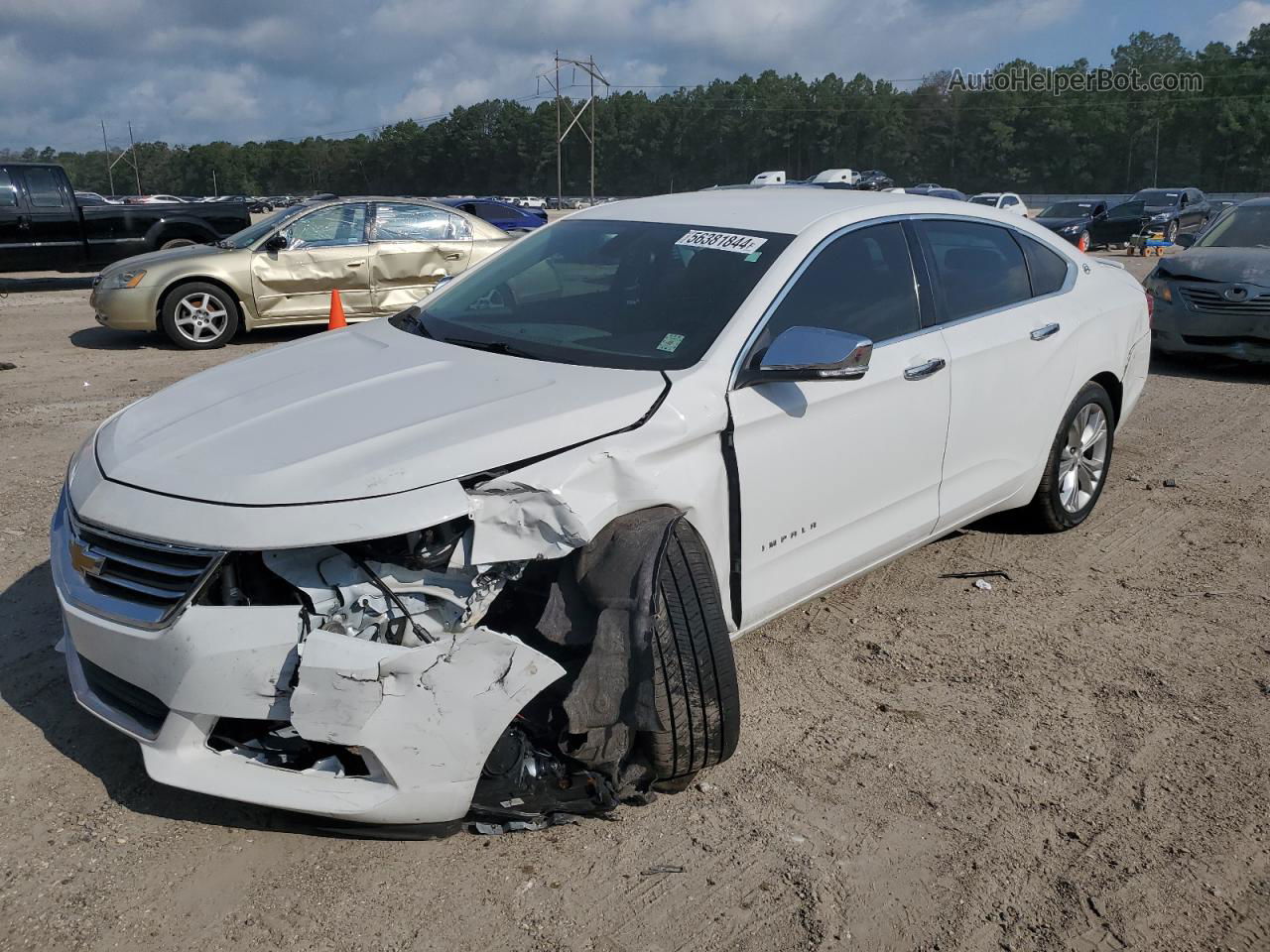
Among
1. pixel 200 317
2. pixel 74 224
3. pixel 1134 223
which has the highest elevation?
pixel 74 224

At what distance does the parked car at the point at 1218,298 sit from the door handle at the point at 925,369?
6399 mm

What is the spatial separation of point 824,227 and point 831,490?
38.4 inches

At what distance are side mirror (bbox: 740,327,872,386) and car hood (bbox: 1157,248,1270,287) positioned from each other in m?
7.24

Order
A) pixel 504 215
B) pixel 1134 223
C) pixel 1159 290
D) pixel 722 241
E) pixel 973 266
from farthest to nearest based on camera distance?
pixel 1134 223
pixel 504 215
pixel 1159 290
pixel 973 266
pixel 722 241

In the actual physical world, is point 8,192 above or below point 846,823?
above

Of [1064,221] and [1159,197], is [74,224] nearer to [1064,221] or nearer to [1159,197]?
[1064,221]

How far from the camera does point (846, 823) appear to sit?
2926 millimetres

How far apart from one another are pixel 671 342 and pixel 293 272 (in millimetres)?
8426

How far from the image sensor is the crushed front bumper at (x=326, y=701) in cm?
247

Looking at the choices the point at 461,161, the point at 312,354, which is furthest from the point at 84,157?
the point at 312,354

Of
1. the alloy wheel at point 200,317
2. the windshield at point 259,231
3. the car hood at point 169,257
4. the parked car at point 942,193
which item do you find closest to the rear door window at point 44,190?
the car hood at point 169,257

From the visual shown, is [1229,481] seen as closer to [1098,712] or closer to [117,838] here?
[1098,712]

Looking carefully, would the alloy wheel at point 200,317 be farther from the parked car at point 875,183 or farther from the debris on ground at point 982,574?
the debris on ground at point 982,574

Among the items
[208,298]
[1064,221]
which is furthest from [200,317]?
[1064,221]
